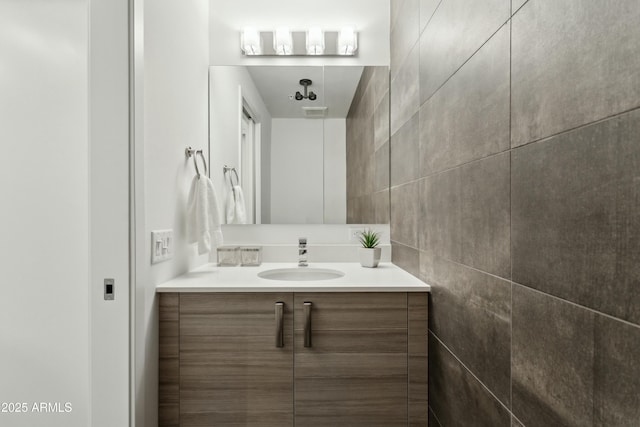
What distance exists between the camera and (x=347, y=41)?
197cm

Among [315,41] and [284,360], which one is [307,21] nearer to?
[315,41]

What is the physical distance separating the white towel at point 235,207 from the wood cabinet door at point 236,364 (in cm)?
73

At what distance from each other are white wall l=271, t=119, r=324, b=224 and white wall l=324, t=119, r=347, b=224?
35 millimetres

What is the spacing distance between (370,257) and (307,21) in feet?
4.80

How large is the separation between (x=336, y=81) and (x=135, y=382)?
177cm

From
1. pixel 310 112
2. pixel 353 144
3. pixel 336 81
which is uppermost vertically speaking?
pixel 336 81

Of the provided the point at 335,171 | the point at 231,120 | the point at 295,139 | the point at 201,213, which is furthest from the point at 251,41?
the point at 201,213

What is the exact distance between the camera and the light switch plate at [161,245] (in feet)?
4.06

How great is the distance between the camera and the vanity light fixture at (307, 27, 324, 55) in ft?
6.48

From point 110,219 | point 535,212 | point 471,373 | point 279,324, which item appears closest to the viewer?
point 535,212

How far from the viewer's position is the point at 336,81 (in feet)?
6.49

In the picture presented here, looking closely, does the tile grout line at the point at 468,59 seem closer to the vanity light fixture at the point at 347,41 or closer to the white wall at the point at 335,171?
the white wall at the point at 335,171

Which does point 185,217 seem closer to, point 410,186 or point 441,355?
point 410,186

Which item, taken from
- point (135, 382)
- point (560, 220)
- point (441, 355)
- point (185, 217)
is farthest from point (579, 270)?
point (185, 217)
